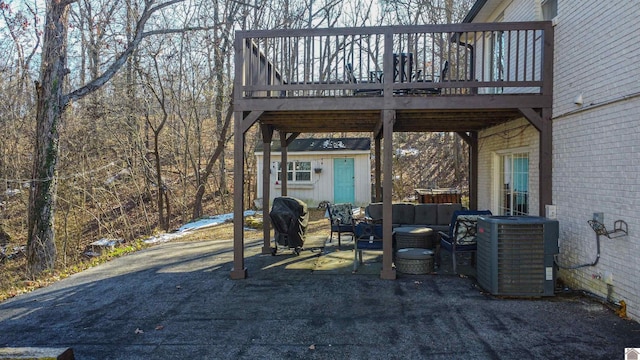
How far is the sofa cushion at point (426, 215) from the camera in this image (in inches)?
324

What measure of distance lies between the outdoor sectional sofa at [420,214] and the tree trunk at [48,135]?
697cm

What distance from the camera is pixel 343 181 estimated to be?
15094 millimetres

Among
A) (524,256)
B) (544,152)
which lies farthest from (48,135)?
(544,152)

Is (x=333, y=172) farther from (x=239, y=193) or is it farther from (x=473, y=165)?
(x=239, y=193)

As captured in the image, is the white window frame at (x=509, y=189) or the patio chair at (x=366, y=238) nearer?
the patio chair at (x=366, y=238)

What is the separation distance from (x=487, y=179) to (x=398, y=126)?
2.22m

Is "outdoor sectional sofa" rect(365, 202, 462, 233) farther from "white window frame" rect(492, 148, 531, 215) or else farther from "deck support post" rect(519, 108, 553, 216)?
"deck support post" rect(519, 108, 553, 216)

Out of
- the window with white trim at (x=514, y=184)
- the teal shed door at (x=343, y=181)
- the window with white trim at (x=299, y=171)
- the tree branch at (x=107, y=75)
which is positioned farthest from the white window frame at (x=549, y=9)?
the window with white trim at (x=299, y=171)

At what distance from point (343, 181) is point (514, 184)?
27.4 ft

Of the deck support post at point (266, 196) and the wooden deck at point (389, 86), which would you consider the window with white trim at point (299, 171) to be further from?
the wooden deck at point (389, 86)

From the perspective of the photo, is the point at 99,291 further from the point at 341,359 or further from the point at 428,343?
the point at 428,343

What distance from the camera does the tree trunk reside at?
835 cm

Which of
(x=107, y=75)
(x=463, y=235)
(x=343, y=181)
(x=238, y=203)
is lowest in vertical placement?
(x=463, y=235)

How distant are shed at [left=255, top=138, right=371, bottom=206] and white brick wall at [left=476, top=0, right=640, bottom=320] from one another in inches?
387
